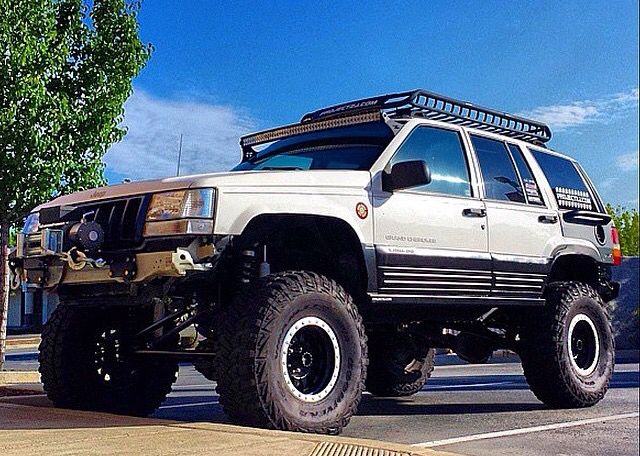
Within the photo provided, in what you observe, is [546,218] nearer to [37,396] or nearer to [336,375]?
[336,375]

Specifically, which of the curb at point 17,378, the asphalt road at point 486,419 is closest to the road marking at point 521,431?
the asphalt road at point 486,419

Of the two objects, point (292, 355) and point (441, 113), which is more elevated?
point (441, 113)

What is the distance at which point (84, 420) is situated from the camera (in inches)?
219

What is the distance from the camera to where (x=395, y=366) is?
8.32 metres

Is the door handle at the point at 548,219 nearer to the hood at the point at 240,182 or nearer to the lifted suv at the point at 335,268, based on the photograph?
the lifted suv at the point at 335,268

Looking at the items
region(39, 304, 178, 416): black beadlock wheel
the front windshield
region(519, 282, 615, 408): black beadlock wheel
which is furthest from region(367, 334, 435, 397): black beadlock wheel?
region(39, 304, 178, 416): black beadlock wheel

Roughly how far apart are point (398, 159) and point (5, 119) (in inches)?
194

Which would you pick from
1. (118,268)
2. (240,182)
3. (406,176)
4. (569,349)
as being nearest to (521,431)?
(569,349)

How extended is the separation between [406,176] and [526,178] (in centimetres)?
207

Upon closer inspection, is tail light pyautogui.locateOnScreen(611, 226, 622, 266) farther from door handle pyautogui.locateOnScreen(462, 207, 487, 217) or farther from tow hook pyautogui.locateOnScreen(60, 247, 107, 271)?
tow hook pyautogui.locateOnScreen(60, 247, 107, 271)

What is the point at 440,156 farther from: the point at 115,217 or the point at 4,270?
the point at 4,270

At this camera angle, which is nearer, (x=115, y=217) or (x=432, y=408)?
(x=115, y=217)

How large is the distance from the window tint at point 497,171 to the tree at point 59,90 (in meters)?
4.55

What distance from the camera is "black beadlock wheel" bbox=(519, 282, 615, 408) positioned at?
7402 mm
